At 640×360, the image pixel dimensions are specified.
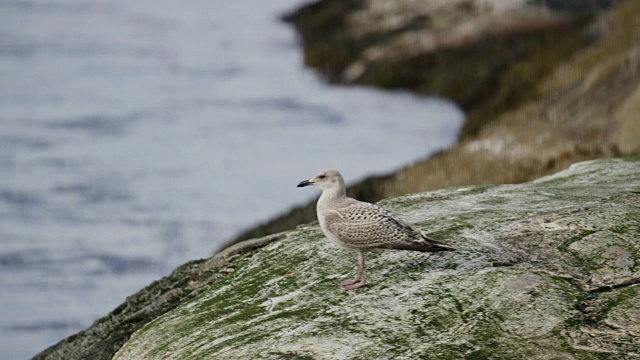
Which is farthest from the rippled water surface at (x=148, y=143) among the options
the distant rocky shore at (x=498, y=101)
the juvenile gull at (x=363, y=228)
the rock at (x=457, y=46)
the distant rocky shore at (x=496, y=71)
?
the juvenile gull at (x=363, y=228)

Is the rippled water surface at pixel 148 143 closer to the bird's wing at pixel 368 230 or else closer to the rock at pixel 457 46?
the rock at pixel 457 46

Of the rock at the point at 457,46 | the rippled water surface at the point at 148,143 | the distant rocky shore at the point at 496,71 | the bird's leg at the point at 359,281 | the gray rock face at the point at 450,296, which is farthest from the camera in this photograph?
the rock at the point at 457,46

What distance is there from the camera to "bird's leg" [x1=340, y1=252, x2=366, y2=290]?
17406 millimetres

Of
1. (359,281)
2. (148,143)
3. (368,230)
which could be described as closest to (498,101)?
(148,143)

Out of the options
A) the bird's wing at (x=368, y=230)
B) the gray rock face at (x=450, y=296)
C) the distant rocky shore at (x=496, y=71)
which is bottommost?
the gray rock face at (x=450, y=296)

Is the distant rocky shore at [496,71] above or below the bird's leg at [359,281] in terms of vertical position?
above

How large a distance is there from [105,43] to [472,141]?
5886 centimetres

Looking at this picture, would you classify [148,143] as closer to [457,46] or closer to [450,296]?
[457,46]

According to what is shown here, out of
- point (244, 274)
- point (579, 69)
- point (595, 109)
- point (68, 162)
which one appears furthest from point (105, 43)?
point (244, 274)

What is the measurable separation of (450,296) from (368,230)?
1.61 metres

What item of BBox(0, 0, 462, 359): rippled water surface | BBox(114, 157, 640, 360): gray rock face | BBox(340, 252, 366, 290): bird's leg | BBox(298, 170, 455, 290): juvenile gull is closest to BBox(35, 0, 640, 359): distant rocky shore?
BBox(114, 157, 640, 360): gray rock face

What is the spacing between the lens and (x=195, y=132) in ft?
228

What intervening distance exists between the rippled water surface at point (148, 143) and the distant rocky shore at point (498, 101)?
8.07ft

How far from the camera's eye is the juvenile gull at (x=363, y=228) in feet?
55.2
